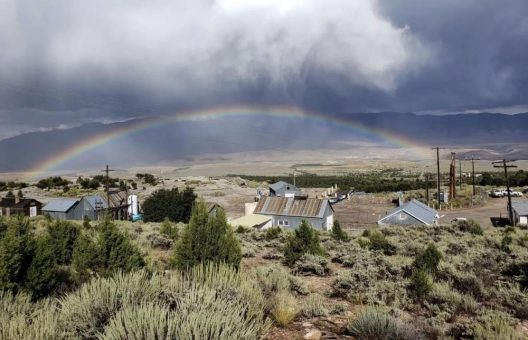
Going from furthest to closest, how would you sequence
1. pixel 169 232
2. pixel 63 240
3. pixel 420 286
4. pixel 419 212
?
1. pixel 419 212
2. pixel 169 232
3. pixel 63 240
4. pixel 420 286

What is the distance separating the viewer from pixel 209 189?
Result: 9644 cm

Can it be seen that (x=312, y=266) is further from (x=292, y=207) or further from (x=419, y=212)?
(x=419, y=212)

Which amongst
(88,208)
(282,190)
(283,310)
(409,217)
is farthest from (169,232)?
(282,190)

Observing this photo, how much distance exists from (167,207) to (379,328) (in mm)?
45724

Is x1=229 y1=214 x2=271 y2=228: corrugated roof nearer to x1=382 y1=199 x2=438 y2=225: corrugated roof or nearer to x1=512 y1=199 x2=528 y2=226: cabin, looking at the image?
x1=382 y1=199 x2=438 y2=225: corrugated roof

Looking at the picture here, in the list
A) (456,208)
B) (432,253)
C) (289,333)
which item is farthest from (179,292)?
(456,208)

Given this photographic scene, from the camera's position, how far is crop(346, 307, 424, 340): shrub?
6.04 metres

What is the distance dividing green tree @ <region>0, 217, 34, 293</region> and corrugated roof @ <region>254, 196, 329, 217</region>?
122 ft

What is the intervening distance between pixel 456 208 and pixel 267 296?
192 feet

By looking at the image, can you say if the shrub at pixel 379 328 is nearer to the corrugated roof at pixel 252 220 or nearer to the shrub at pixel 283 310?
the shrub at pixel 283 310

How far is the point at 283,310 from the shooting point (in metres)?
7.23

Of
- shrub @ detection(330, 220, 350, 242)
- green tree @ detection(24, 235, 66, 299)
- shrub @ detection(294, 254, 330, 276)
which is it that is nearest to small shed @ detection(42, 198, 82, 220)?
shrub @ detection(330, 220, 350, 242)

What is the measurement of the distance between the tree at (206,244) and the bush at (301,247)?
4755mm

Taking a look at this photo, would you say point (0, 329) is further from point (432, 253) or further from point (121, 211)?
point (121, 211)
